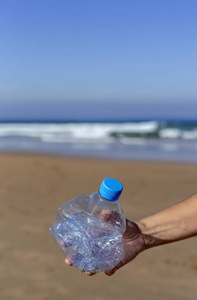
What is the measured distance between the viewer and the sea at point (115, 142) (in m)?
12.6

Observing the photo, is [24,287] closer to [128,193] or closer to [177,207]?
[177,207]

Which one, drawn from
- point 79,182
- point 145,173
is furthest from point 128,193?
point 145,173

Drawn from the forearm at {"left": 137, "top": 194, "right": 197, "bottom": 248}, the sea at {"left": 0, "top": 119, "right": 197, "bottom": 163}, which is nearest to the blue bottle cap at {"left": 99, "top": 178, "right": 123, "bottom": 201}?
the forearm at {"left": 137, "top": 194, "right": 197, "bottom": 248}

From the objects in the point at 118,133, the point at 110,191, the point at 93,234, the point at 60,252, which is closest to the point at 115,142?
the point at 118,133

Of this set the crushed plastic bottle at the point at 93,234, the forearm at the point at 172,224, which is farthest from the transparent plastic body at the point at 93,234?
the forearm at the point at 172,224

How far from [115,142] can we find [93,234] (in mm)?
16049

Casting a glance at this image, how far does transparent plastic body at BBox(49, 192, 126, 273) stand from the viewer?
75.6 inches

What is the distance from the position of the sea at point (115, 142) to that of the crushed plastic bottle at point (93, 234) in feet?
30.0

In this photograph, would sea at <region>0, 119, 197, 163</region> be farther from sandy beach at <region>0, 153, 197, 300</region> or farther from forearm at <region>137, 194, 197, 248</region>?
forearm at <region>137, 194, 197, 248</region>

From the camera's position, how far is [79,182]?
8.33 m

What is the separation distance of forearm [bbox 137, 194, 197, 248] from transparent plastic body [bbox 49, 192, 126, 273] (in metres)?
0.15

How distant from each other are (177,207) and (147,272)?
2.40 meters

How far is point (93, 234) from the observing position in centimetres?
205

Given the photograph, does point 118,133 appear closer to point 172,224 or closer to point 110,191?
point 172,224
